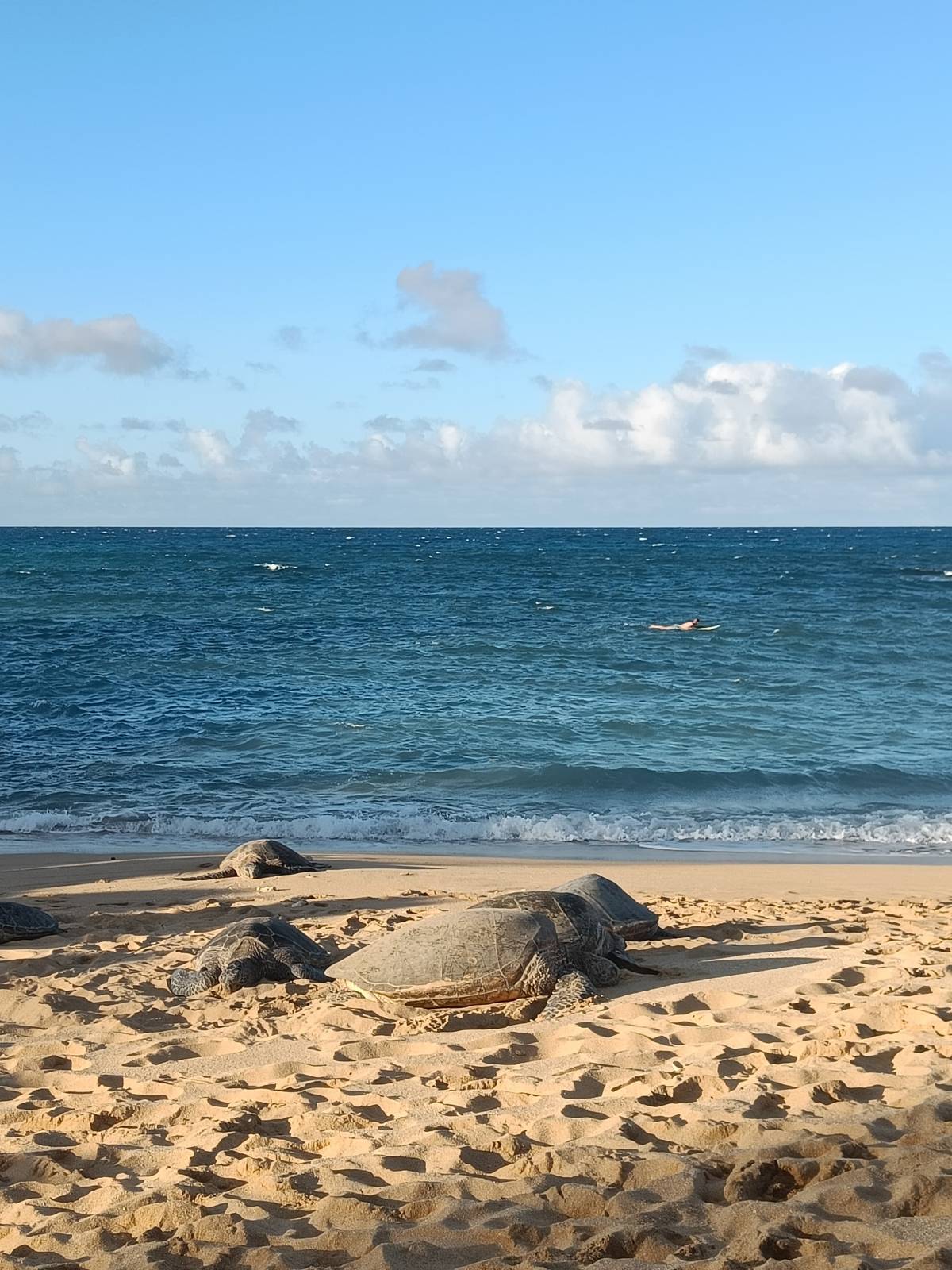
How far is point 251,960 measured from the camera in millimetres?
7277

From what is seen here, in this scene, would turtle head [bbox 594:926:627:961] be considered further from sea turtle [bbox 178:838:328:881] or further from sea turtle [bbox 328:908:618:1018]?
sea turtle [bbox 178:838:328:881]

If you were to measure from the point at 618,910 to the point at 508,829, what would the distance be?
6.10 meters

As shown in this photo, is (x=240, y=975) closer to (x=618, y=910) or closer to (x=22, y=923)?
(x=22, y=923)

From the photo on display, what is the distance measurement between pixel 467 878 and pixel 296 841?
3.30m

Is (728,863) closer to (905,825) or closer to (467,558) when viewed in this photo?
(905,825)

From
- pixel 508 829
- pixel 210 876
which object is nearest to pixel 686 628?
pixel 508 829

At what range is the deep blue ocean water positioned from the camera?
14.5 meters

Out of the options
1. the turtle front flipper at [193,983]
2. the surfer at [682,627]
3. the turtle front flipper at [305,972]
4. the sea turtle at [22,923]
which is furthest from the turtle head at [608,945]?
the surfer at [682,627]

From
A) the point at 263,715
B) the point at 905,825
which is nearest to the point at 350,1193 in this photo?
the point at 905,825

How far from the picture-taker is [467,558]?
8075 cm

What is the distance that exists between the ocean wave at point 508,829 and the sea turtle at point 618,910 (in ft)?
17.7

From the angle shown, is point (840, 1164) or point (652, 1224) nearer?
point (652, 1224)

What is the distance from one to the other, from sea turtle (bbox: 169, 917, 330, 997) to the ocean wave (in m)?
6.04

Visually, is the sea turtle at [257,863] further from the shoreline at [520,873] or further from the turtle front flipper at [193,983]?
the turtle front flipper at [193,983]
